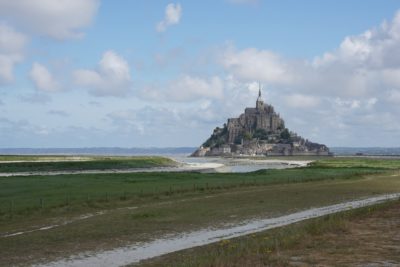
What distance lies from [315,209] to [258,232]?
1221cm

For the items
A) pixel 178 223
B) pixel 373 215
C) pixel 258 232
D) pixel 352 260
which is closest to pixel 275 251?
pixel 352 260

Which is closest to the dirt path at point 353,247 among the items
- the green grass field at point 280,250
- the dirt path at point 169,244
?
the green grass field at point 280,250

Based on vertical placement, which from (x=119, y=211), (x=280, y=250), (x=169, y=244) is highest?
(x=280, y=250)

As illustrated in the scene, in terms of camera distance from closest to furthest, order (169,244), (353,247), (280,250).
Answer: (280,250) → (353,247) → (169,244)

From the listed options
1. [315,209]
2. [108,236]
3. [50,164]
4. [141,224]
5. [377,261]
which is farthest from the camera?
[50,164]

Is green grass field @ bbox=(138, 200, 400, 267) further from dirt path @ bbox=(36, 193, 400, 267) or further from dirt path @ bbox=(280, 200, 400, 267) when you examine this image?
dirt path @ bbox=(36, 193, 400, 267)

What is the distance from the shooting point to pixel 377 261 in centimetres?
1644

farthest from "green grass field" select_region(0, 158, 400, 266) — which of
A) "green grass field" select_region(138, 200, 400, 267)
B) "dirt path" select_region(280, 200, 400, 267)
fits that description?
"dirt path" select_region(280, 200, 400, 267)

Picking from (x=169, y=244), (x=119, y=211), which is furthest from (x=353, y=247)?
(x=119, y=211)

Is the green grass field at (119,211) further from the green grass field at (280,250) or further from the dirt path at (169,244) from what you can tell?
the green grass field at (280,250)

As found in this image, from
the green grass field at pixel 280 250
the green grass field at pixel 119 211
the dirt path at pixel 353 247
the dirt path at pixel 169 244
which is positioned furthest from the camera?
the green grass field at pixel 119 211

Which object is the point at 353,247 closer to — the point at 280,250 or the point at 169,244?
the point at 280,250

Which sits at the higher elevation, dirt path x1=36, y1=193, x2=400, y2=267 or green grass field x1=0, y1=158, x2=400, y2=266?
green grass field x1=0, y1=158, x2=400, y2=266

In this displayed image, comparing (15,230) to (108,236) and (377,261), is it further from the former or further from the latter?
(377,261)
